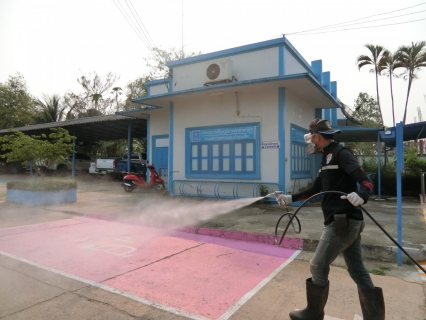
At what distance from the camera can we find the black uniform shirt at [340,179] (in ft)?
8.60

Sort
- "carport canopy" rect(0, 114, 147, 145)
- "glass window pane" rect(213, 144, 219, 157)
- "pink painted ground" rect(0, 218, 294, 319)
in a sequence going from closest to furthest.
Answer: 1. "pink painted ground" rect(0, 218, 294, 319)
2. "glass window pane" rect(213, 144, 219, 157)
3. "carport canopy" rect(0, 114, 147, 145)

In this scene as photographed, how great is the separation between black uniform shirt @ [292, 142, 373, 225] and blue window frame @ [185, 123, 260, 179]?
689 centimetres

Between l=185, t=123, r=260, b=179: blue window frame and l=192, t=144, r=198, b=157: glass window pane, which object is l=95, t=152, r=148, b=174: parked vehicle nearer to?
l=185, t=123, r=260, b=179: blue window frame

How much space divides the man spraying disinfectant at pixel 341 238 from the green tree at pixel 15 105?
40.3 metres

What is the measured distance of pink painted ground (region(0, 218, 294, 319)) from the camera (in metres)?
3.61

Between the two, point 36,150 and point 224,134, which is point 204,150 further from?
point 36,150

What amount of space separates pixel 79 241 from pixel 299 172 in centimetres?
766

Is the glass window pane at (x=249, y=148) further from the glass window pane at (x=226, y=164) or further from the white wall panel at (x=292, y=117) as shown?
the white wall panel at (x=292, y=117)

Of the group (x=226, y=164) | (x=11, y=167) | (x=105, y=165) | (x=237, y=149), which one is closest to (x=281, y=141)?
(x=237, y=149)

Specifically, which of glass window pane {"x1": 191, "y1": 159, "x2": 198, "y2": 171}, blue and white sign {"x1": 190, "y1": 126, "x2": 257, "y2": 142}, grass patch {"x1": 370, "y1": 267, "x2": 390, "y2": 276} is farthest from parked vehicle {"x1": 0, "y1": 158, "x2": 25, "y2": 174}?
grass patch {"x1": 370, "y1": 267, "x2": 390, "y2": 276}

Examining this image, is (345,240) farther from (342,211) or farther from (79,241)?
(79,241)

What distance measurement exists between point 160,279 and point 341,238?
2422 millimetres

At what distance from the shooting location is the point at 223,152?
34.5ft

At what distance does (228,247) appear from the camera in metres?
5.57
